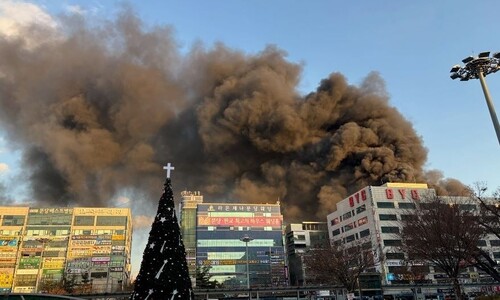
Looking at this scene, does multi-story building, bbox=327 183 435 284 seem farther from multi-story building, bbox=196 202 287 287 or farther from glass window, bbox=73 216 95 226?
glass window, bbox=73 216 95 226

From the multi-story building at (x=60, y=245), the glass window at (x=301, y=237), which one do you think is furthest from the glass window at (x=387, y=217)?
the multi-story building at (x=60, y=245)

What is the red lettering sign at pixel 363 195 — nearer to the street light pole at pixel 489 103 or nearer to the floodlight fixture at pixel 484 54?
the floodlight fixture at pixel 484 54

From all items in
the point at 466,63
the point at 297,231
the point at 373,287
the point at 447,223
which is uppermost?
the point at 297,231

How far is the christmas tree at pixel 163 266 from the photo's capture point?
10.0 metres

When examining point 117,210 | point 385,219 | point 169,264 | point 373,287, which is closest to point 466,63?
point 169,264

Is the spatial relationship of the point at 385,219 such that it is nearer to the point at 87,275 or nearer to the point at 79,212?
the point at 87,275

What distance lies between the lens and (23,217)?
80812 millimetres

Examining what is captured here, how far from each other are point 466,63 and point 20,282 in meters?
79.4

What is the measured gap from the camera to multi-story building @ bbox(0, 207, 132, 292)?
73850mm

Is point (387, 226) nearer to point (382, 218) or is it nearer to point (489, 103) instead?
point (382, 218)

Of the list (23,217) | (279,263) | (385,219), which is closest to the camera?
(385,219)

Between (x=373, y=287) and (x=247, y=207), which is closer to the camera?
(x=373, y=287)

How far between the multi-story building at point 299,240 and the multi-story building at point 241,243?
10.7 metres

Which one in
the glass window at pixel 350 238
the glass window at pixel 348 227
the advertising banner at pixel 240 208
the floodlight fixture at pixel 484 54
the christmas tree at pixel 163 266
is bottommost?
the christmas tree at pixel 163 266
